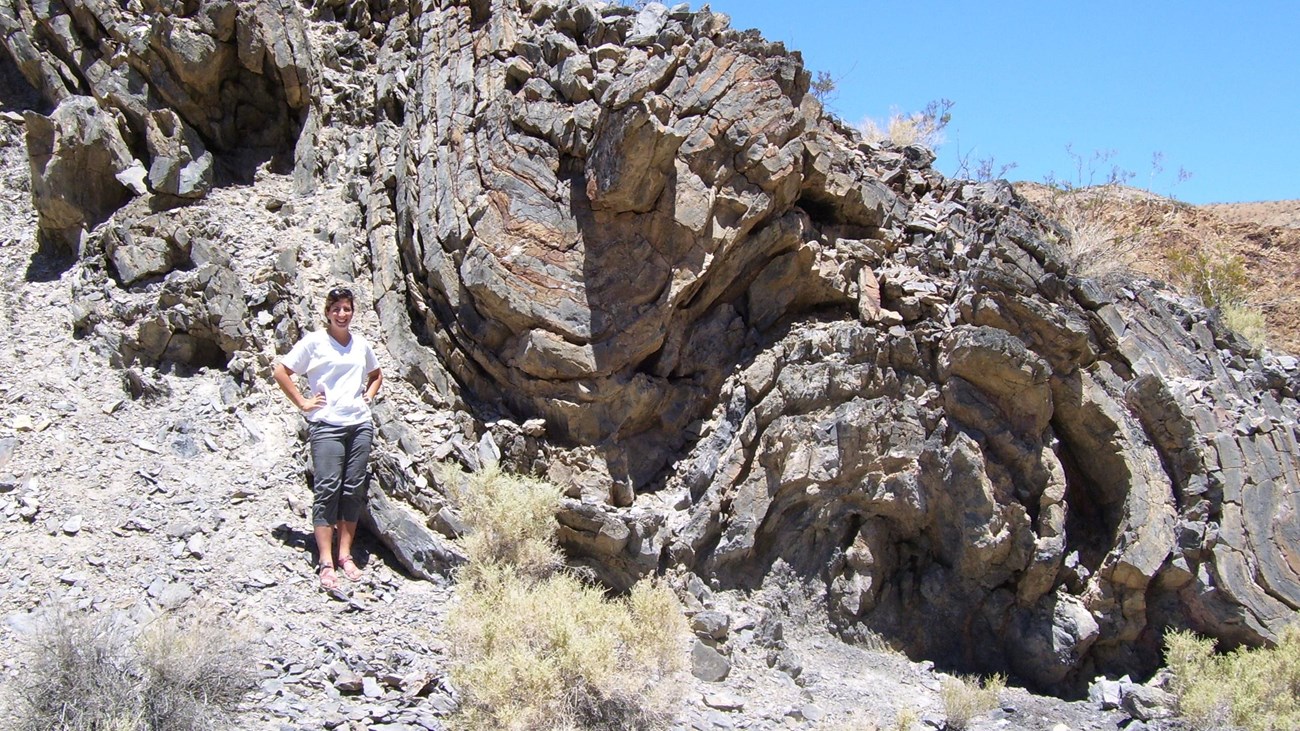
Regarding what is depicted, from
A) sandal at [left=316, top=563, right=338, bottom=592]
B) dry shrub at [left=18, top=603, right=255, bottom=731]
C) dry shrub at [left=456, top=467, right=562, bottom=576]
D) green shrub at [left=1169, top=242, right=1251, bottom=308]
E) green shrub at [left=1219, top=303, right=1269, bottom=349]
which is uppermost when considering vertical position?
green shrub at [left=1169, top=242, right=1251, bottom=308]

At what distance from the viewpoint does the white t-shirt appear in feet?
21.7

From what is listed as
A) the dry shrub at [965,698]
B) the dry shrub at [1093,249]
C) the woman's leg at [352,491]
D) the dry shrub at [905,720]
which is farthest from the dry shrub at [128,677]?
the dry shrub at [1093,249]

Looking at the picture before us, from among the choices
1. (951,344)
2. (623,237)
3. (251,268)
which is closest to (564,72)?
(623,237)

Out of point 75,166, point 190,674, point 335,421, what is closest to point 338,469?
point 335,421

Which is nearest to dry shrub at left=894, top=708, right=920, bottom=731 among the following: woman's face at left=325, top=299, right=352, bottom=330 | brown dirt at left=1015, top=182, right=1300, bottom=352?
woman's face at left=325, top=299, right=352, bottom=330

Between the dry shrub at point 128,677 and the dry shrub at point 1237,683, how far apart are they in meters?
7.14

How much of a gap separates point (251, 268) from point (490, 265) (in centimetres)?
234

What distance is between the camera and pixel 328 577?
6.35m

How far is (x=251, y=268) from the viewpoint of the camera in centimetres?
862

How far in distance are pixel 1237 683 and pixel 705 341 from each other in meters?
5.20

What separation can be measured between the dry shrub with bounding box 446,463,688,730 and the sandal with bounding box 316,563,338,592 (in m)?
0.83

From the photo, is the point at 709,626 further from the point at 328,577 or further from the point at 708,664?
the point at 328,577

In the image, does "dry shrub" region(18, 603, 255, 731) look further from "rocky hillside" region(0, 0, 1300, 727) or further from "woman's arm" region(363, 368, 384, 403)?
"rocky hillside" region(0, 0, 1300, 727)

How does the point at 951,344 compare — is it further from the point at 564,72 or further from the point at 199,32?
the point at 199,32
